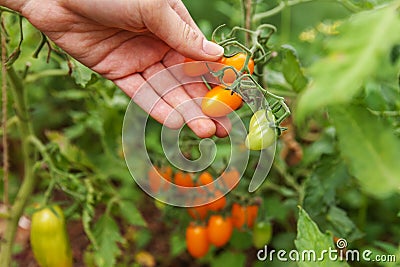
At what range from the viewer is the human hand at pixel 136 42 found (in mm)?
1203

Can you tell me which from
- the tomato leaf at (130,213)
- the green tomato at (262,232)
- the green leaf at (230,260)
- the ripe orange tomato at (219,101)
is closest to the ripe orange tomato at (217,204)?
the green tomato at (262,232)

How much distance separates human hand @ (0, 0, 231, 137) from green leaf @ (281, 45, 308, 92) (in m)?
0.29

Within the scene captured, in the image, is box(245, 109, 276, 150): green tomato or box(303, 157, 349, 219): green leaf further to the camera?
box(303, 157, 349, 219): green leaf

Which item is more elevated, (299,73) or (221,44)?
(221,44)

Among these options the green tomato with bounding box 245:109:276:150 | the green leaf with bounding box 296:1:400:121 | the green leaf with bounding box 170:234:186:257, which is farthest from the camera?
the green leaf with bounding box 170:234:186:257

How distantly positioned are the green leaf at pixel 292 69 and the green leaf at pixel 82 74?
49 centimetres

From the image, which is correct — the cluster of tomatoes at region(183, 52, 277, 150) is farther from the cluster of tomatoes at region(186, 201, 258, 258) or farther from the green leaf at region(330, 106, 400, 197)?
the cluster of tomatoes at region(186, 201, 258, 258)

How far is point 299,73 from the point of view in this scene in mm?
1527

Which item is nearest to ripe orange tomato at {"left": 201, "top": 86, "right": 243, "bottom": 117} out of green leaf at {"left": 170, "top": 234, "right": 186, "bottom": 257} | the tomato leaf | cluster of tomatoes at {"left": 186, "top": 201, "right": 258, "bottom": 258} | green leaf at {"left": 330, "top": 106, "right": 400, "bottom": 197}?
green leaf at {"left": 330, "top": 106, "right": 400, "bottom": 197}

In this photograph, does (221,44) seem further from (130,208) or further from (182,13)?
(130,208)

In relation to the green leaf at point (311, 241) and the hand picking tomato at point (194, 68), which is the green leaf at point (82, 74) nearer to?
the hand picking tomato at point (194, 68)

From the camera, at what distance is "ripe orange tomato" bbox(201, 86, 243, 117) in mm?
1162

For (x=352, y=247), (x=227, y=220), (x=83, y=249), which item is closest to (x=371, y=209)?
(x=352, y=247)

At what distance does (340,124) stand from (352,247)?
1.10 m
